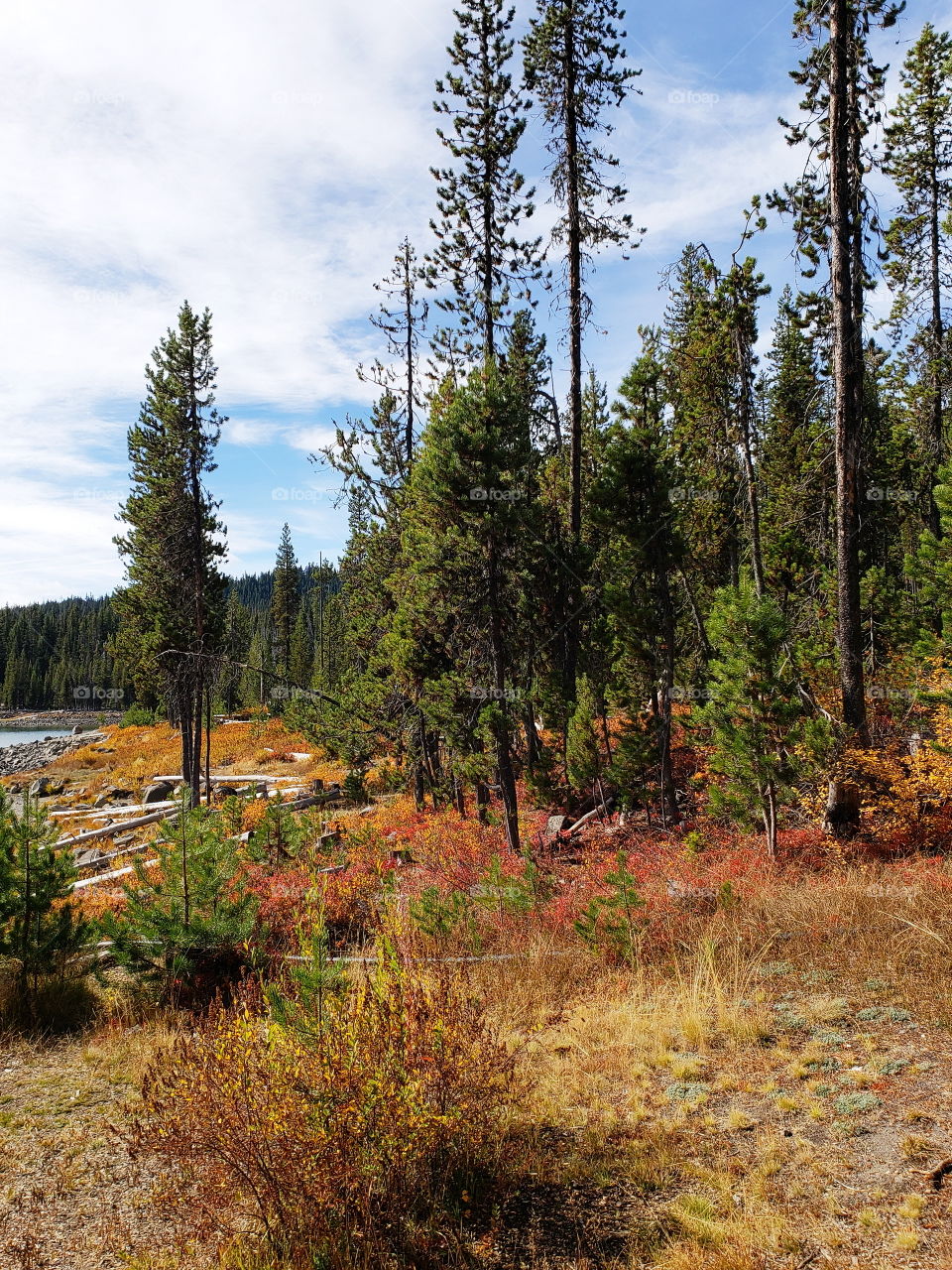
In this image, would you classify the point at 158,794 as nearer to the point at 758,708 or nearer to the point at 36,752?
the point at 758,708

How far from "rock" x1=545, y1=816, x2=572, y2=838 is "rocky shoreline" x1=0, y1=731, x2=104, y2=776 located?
157ft

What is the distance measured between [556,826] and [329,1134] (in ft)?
41.7

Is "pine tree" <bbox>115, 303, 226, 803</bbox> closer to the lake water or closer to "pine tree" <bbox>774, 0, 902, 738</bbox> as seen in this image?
"pine tree" <bbox>774, 0, 902, 738</bbox>

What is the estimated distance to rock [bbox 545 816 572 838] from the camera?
15.6m

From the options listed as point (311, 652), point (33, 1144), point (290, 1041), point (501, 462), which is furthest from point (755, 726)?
point (311, 652)

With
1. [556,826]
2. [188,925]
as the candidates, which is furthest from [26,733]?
[188,925]

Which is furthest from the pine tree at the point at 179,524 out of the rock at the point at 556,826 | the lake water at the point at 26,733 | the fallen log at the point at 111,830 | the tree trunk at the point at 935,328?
the lake water at the point at 26,733

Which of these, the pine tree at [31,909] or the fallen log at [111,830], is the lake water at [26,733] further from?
the pine tree at [31,909]

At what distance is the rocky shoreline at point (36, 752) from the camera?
53.4 meters

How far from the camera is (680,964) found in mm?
7324

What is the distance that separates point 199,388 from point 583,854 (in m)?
18.1

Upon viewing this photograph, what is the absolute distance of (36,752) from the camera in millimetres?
61656

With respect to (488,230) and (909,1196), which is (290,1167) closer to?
(909,1196)

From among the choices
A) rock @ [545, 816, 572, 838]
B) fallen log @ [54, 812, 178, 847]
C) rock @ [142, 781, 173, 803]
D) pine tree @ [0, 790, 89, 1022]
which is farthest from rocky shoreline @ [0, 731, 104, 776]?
pine tree @ [0, 790, 89, 1022]
